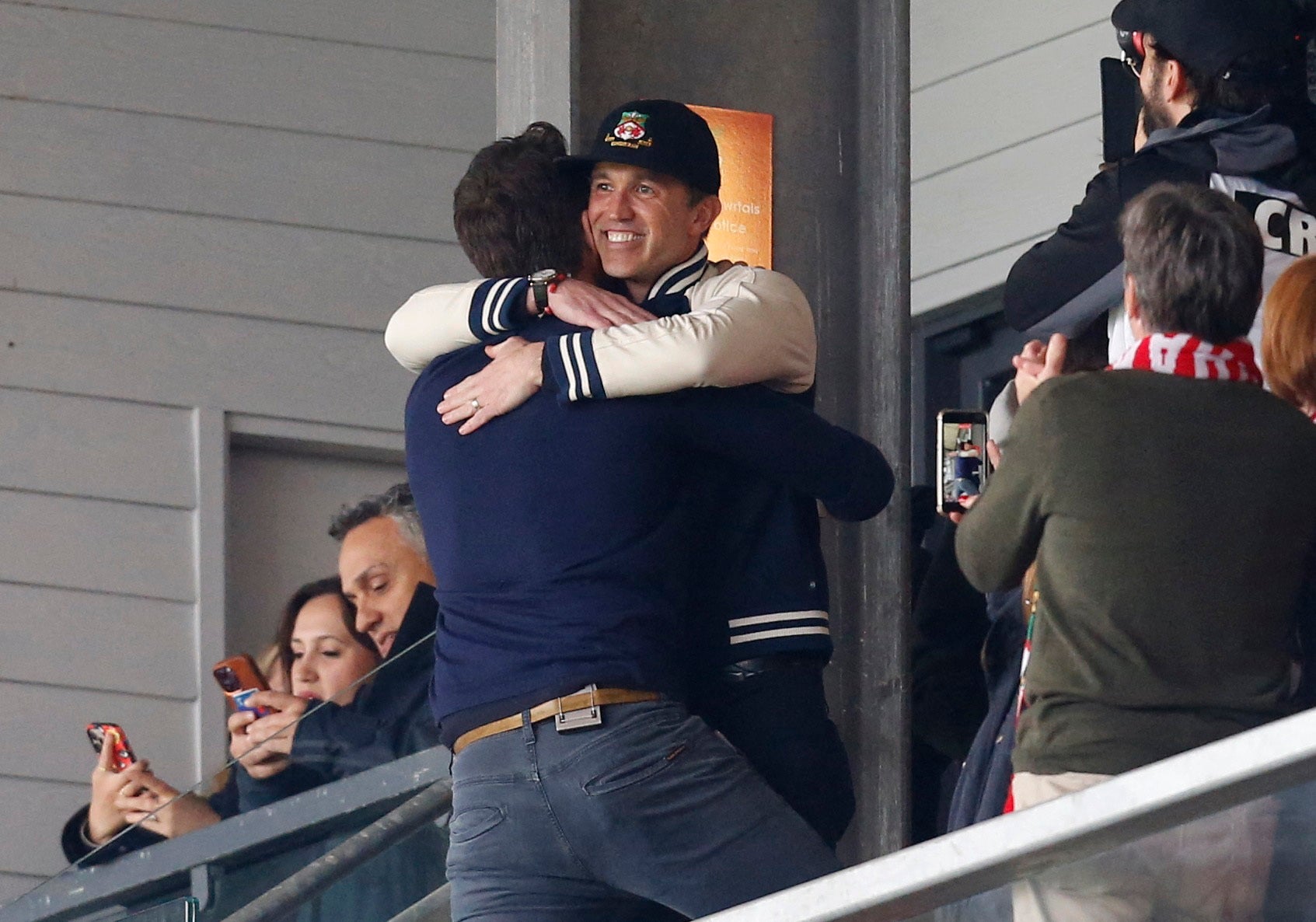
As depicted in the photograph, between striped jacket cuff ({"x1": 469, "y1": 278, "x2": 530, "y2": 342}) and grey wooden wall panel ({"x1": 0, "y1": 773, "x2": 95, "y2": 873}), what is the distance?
334 cm

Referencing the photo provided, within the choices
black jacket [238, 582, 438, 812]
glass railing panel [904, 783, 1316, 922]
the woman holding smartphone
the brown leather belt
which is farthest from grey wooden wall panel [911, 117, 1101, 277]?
glass railing panel [904, 783, 1316, 922]

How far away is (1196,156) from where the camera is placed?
309 centimetres

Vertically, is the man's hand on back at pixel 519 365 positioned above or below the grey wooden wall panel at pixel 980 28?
below

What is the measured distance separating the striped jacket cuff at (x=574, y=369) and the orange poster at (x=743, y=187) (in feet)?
3.44

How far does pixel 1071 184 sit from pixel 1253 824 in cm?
458

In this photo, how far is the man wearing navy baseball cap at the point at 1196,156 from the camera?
3.09 meters

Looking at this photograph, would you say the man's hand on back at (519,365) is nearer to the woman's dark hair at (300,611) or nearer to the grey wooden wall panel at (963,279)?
the woman's dark hair at (300,611)

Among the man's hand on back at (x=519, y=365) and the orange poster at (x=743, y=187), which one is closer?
the man's hand on back at (x=519, y=365)

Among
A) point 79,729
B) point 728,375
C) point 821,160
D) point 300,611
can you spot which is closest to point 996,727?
point 728,375

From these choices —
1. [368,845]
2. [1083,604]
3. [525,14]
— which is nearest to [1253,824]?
[1083,604]

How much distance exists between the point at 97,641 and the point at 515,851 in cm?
356

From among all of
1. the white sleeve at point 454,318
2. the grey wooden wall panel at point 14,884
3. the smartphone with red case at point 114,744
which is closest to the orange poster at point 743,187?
the white sleeve at point 454,318

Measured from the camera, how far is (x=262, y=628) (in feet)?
20.2

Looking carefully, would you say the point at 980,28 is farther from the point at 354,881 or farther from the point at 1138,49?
the point at 354,881
